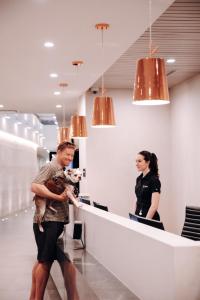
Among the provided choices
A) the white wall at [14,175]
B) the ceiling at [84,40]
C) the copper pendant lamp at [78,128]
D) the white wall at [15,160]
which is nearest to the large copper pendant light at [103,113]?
the ceiling at [84,40]

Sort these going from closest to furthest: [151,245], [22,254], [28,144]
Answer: [151,245] < [22,254] < [28,144]

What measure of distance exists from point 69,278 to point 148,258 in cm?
146

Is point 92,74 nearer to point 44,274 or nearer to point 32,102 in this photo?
point 32,102

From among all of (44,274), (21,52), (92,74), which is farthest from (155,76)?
(92,74)

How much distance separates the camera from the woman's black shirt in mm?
5309

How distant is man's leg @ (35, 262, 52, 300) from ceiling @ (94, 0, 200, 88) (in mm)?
2962

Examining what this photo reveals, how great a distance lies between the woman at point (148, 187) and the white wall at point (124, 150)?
409 cm

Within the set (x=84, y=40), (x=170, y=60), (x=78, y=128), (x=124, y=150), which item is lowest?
(x=124, y=150)

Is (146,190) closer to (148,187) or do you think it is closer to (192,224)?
(148,187)

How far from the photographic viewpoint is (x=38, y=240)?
3938 mm

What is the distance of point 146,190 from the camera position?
5336mm

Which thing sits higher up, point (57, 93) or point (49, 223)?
point (57, 93)

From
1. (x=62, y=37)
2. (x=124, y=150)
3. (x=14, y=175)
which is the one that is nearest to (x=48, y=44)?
(x=62, y=37)

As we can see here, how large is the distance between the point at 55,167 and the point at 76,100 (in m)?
6.81
